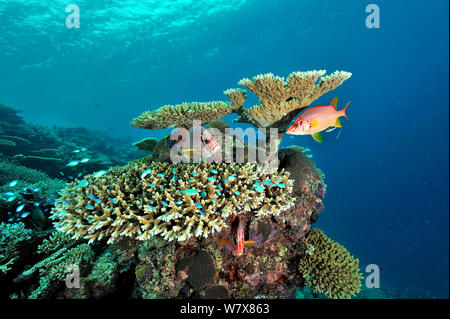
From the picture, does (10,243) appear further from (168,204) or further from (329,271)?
(329,271)

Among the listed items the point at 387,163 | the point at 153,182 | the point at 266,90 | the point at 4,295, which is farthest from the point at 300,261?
the point at 387,163

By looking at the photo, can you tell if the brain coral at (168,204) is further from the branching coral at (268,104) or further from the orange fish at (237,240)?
the branching coral at (268,104)

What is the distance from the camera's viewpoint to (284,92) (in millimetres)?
3734

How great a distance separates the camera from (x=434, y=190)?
44.1 metres

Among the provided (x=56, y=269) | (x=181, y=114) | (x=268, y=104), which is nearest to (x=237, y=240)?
(x=181, y=114)

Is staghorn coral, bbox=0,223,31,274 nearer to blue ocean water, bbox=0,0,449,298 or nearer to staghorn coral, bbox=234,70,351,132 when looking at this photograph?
staghorn coral, bbox=234,70,351,132

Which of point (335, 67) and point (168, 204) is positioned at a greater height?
point (335, 67)

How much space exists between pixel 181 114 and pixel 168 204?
6.36 feet

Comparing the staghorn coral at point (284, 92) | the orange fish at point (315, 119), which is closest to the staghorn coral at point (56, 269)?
the orange fish at point (315, 119)

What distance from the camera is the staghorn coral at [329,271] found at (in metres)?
3.76

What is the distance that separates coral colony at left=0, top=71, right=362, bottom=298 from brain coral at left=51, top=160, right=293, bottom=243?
0.02 m

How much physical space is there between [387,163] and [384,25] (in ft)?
126

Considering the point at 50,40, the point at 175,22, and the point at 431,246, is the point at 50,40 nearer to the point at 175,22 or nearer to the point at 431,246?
the point at 175,22

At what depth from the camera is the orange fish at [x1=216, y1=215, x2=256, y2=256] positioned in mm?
2938
